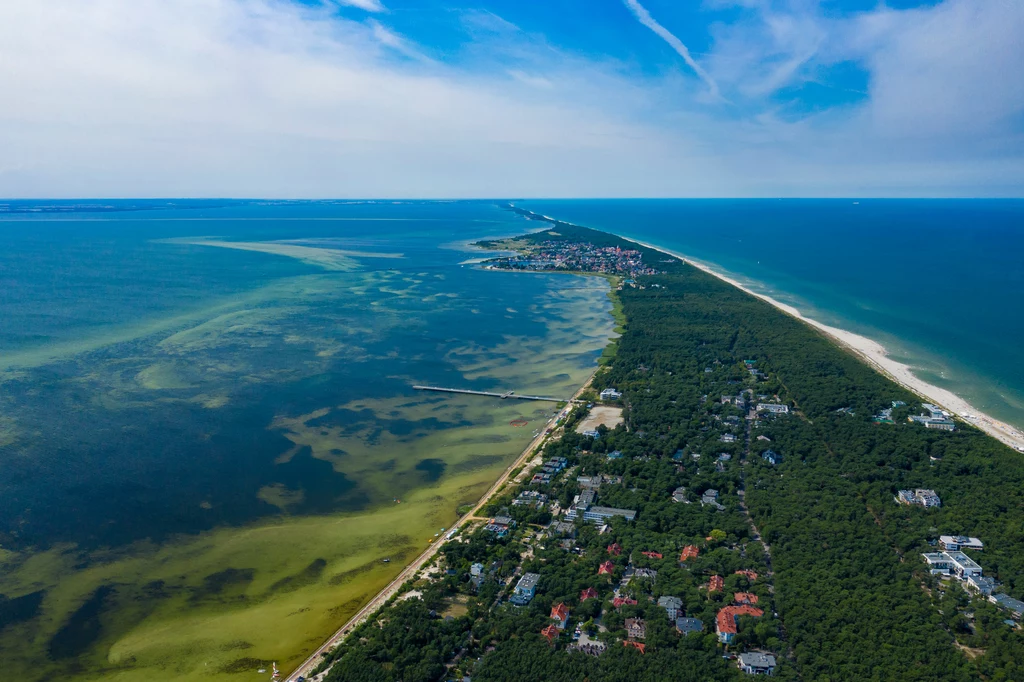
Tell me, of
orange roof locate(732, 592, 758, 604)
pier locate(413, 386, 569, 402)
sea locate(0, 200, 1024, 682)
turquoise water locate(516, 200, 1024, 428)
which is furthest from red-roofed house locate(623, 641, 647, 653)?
turquoise water locate(516, 200, 1024, 428)

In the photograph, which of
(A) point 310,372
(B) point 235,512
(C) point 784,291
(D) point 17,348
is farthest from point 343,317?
(C) point 784,291

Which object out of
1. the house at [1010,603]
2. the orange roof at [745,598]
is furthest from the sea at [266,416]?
the house at [1010,603]

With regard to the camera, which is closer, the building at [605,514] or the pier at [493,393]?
the building at [605,514]

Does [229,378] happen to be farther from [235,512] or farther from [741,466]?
[741,466]

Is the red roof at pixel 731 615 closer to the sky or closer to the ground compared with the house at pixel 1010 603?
closer to the ground

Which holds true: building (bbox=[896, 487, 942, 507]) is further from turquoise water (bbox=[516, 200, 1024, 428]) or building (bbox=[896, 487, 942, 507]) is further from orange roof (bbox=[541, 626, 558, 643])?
orange roof (bbox=[541, 626, 558, 643])

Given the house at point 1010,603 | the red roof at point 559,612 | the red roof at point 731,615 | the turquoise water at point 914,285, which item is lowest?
the red roof at point 559,612

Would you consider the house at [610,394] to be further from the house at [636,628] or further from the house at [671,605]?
the house at [636,628]
